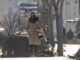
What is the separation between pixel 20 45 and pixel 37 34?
2.33 meters

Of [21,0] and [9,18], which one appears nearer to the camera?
[9,18]

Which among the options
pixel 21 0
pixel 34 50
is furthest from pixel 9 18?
pixel 34 50

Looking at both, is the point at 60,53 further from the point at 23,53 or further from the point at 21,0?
the point at 21,0

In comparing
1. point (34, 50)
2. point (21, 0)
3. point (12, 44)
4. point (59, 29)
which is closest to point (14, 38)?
point (12, 44)

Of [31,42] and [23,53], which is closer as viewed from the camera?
[31,42]

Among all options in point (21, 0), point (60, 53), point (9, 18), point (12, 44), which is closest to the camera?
point (12, 44)

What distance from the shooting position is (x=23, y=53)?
41.4 feet

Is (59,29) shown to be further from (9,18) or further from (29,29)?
(9,18)

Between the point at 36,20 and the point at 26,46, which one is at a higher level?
the point at 36,20

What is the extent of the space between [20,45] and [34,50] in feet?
5.79

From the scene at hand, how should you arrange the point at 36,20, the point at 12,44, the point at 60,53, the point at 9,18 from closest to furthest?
the point at 36,20, the point at 12,44, the point at 60,53, the point at 9,18

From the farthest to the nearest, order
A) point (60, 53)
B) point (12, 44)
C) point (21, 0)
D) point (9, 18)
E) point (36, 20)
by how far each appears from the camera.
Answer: point (21, 0), point (9, 18), point (60, 53), point (12, 44), point (36, 20)

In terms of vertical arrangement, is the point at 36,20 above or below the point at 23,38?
above

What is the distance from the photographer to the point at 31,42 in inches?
416
